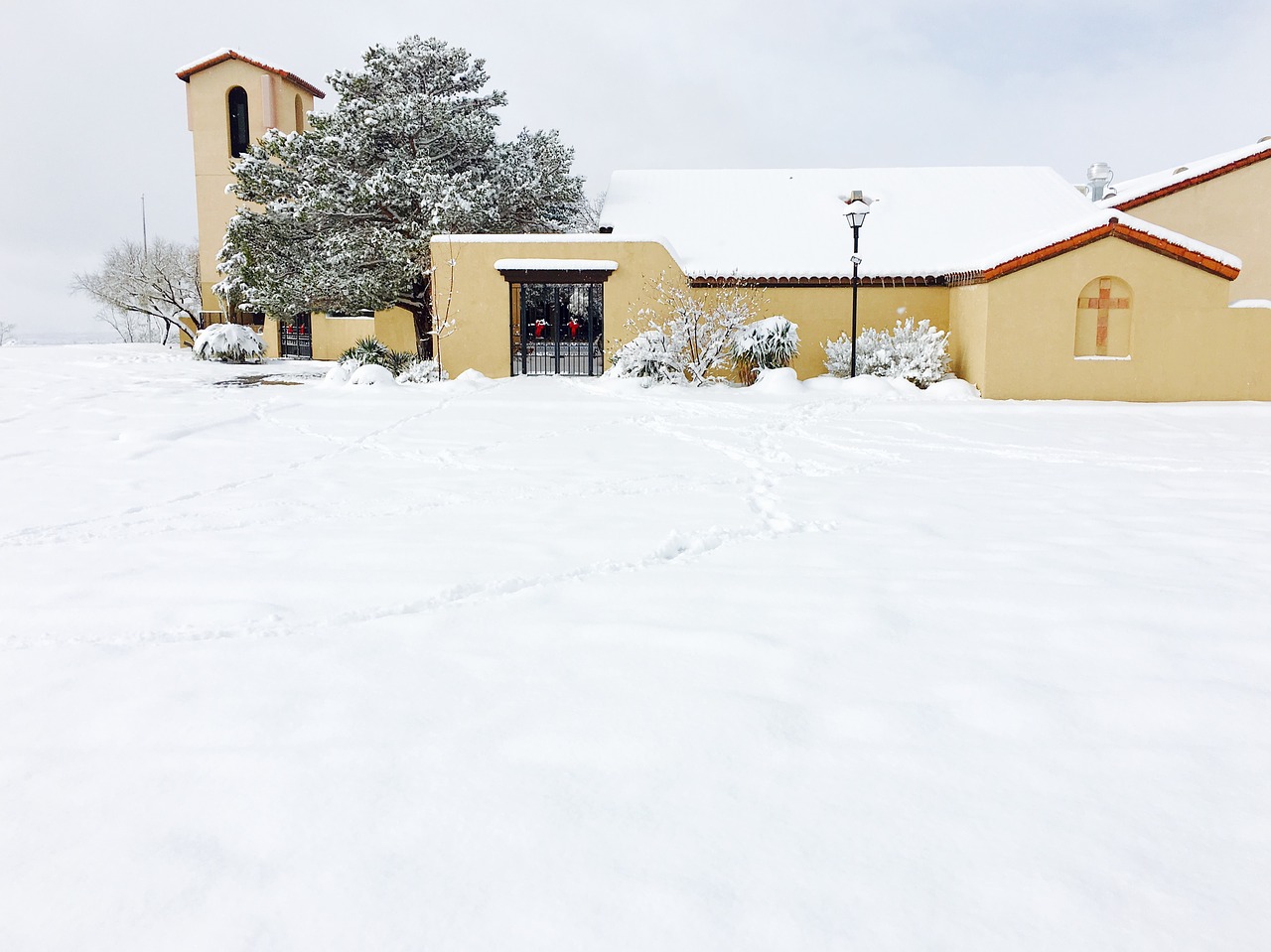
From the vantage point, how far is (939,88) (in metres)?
34.1

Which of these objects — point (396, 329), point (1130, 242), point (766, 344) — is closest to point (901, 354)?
point (766, 344)

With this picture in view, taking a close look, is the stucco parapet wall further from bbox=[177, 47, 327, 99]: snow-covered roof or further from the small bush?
bbox=[177, 47, 327, 99]: snow-covered roof

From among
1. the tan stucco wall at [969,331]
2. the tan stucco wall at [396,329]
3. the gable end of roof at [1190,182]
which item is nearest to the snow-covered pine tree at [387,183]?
the tan stucco wall at [396,329]

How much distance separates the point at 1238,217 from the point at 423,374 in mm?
18257

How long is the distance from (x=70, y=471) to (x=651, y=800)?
7171 mm

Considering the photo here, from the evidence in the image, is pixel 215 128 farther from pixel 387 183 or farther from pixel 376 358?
pixel 376 358

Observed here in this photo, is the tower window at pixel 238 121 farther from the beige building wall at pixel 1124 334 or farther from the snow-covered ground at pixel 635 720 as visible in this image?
the snow-covered ground at pixel 635 720

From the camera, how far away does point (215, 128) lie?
97.0 feet

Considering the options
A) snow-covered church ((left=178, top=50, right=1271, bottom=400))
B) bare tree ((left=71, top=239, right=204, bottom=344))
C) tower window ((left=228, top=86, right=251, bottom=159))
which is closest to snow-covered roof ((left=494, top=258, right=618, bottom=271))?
snow-covered church ((left=178, top=50, right=1271, bottom=400))

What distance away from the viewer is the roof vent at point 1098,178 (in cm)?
2152

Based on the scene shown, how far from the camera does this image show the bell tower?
29.2 meters

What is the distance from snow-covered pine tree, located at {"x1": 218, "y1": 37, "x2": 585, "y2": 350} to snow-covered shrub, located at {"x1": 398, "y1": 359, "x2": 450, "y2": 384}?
3.34 m

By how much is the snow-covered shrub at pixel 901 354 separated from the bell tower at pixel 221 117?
2374 cm

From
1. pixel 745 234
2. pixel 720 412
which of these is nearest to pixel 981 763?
pixel 720 412
